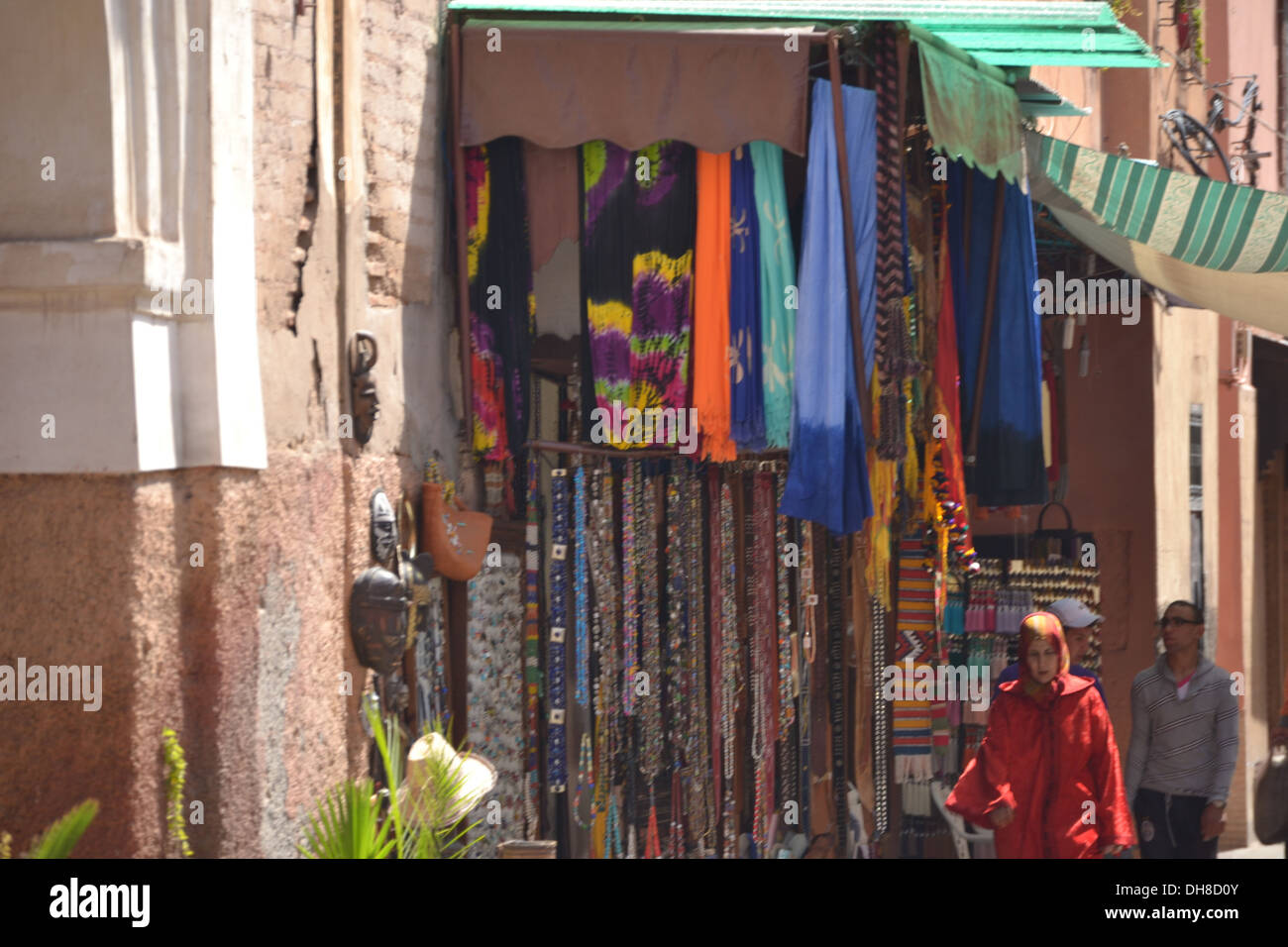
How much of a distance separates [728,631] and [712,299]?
1.47 m

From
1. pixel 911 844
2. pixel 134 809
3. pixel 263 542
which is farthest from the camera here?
Answer: pixel 911 844

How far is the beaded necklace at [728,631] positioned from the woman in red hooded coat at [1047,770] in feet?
4.90

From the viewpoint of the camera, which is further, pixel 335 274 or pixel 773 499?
pixel 773 499

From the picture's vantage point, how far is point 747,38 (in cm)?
595

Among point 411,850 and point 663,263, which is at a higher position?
point 663,263

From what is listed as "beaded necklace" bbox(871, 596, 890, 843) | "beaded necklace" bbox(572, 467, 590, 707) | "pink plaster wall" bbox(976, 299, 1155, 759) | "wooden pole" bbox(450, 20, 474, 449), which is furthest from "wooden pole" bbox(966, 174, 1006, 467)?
"wooden pole" bbox(450, 20, 474, 449)

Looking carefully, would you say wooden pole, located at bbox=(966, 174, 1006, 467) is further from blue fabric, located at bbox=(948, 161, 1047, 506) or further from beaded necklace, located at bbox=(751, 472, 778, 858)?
beaded necklace, located at bbox=(751, 472, 778, 858)

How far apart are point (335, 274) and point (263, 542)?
1025 mm

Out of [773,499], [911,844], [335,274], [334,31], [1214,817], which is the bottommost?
[911,844]

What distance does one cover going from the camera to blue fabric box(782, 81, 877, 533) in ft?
19.8

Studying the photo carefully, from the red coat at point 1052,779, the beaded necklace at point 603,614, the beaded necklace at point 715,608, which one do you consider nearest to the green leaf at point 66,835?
the red coat at point 1052,779

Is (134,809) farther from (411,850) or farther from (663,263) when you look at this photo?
(663,263)
